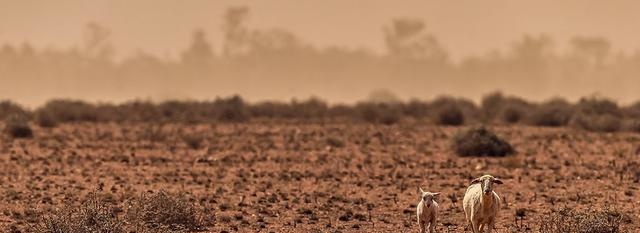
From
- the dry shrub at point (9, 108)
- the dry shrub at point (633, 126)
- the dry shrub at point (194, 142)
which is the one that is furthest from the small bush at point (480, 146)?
the dry shrub at point (9, 108)

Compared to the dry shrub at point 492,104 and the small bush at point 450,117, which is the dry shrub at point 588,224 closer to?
the small bush at point 450,117

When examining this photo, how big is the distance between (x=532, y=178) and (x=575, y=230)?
458 inches

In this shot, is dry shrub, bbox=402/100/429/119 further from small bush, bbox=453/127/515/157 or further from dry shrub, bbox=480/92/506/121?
small bush, bbox=453/127/515/157

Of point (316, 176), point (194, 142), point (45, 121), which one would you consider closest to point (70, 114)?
point (45, 121)

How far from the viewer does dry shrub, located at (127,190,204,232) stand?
20719mm

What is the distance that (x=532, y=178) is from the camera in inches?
1195

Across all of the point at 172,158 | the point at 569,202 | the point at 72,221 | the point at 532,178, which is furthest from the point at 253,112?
the point at 72,221

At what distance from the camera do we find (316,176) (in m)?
31.5

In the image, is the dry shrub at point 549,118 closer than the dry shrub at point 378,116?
Yes

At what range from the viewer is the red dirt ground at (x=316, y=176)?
76.1ft

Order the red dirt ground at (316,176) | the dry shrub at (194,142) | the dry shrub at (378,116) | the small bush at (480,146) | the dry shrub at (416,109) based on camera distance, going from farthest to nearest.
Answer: the dry shrub at (416,109), the dry shrub at (378,116), the dry shrub at (194,142), the small bush at (480,146), the red dirt ground at (316,176)

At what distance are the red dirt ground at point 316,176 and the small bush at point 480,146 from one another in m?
0.69

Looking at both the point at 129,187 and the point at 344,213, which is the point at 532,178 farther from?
the point at 129,187

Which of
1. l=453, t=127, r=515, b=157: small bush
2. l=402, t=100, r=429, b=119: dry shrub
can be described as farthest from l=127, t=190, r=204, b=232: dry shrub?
l=402, t=100, r=429, b=119: dry shrub
